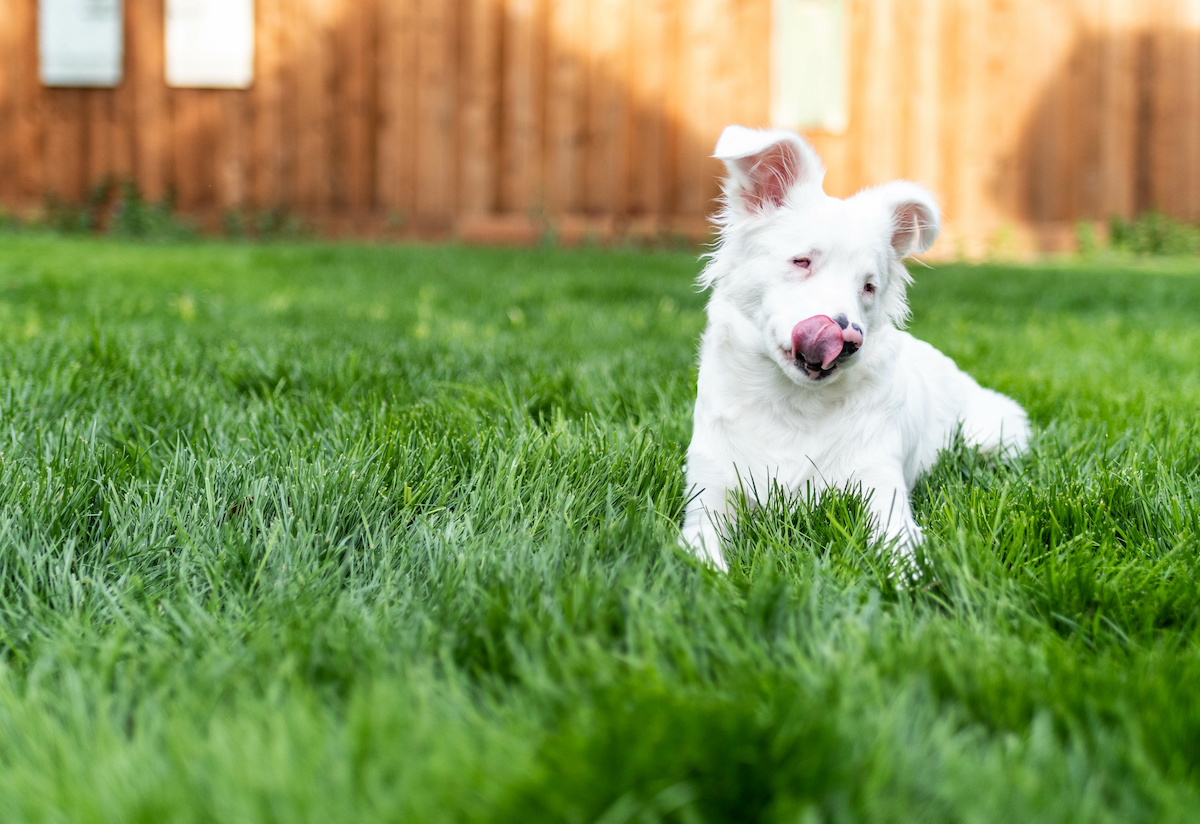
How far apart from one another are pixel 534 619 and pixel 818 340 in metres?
0.79

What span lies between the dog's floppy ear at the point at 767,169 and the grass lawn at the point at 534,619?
54 centimetres

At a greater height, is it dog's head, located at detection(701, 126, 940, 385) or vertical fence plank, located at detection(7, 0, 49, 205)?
vertical fence plank, located at detection(7, 0, 49, 205)

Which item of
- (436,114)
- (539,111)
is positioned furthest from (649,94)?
(436,114)

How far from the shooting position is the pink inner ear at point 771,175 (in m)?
2.01

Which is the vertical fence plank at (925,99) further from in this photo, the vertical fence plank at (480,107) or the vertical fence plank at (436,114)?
the vertical fence plank at (436,114)

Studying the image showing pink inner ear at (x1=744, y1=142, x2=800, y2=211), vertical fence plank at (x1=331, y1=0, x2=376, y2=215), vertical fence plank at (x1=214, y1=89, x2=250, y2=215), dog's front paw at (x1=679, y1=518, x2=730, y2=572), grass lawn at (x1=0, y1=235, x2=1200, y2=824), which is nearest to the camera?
grass lawn at (x1=0, y1=235, x2=1200, y2=824)

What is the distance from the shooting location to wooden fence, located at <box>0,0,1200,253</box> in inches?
348

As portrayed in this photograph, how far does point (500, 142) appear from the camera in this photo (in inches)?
356

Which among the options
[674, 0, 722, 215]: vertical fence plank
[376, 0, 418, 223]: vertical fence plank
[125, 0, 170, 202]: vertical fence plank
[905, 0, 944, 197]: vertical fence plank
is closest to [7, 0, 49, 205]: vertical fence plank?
[125, 0, 170, 202]: vertical fence plank

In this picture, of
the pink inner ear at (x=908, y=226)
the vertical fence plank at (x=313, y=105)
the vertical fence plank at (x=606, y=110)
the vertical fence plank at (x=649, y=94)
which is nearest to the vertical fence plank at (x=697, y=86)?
the vertical fence plank at (x=649, y=94)

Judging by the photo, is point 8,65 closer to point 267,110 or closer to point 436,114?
point 267,110

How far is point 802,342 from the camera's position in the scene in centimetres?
175

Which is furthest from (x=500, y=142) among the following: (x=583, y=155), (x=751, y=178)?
(x=751, y=178)

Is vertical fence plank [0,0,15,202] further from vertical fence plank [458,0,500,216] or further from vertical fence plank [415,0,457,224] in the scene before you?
vertical fence plank [458,0,500,216]
